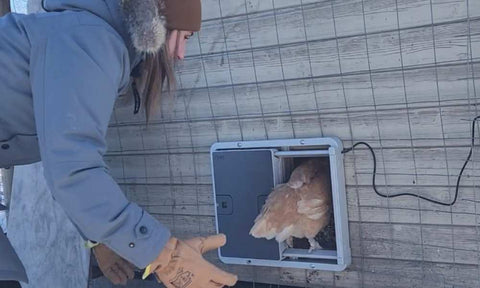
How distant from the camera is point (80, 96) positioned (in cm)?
151

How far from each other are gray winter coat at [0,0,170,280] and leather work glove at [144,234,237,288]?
57 millimetres

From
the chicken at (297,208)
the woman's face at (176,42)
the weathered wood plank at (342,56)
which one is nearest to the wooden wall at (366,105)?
the weathered wood plank at (342,56)

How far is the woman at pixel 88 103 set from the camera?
4.93ft

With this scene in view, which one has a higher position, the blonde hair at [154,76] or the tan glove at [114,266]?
the blonde hair at [154,76]

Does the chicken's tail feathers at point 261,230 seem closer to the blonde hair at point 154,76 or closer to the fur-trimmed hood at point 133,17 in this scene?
the blonde hair at point 154,76

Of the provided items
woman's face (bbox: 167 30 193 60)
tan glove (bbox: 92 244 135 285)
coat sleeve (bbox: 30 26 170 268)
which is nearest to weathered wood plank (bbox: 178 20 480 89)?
woman's face (bbox: 167 30 193 60)

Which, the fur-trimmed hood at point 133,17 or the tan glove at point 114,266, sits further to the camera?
the tan glove at point 114,266

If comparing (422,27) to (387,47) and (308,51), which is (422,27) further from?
(308,51)

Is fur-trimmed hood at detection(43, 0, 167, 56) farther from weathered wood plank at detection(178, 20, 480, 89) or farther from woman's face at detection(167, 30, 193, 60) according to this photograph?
weathered wood plank at detection(178, 20, 480, 89)

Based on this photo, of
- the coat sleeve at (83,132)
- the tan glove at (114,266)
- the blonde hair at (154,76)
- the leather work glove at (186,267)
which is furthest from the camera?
the tan glove at (114,266)

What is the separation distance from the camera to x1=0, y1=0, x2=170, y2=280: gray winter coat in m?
1.50

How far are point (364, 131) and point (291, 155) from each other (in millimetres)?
315

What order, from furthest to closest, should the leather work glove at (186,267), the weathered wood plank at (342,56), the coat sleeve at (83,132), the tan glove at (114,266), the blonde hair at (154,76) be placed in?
1. the tan glove at (114,266)
2. the weathered wood plank at (342,56)
3. the blonde hair at (154,76)
4. the leather work glove at (186,267)
5. the coat sleeve at (83,132)

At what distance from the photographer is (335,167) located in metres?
2.40
